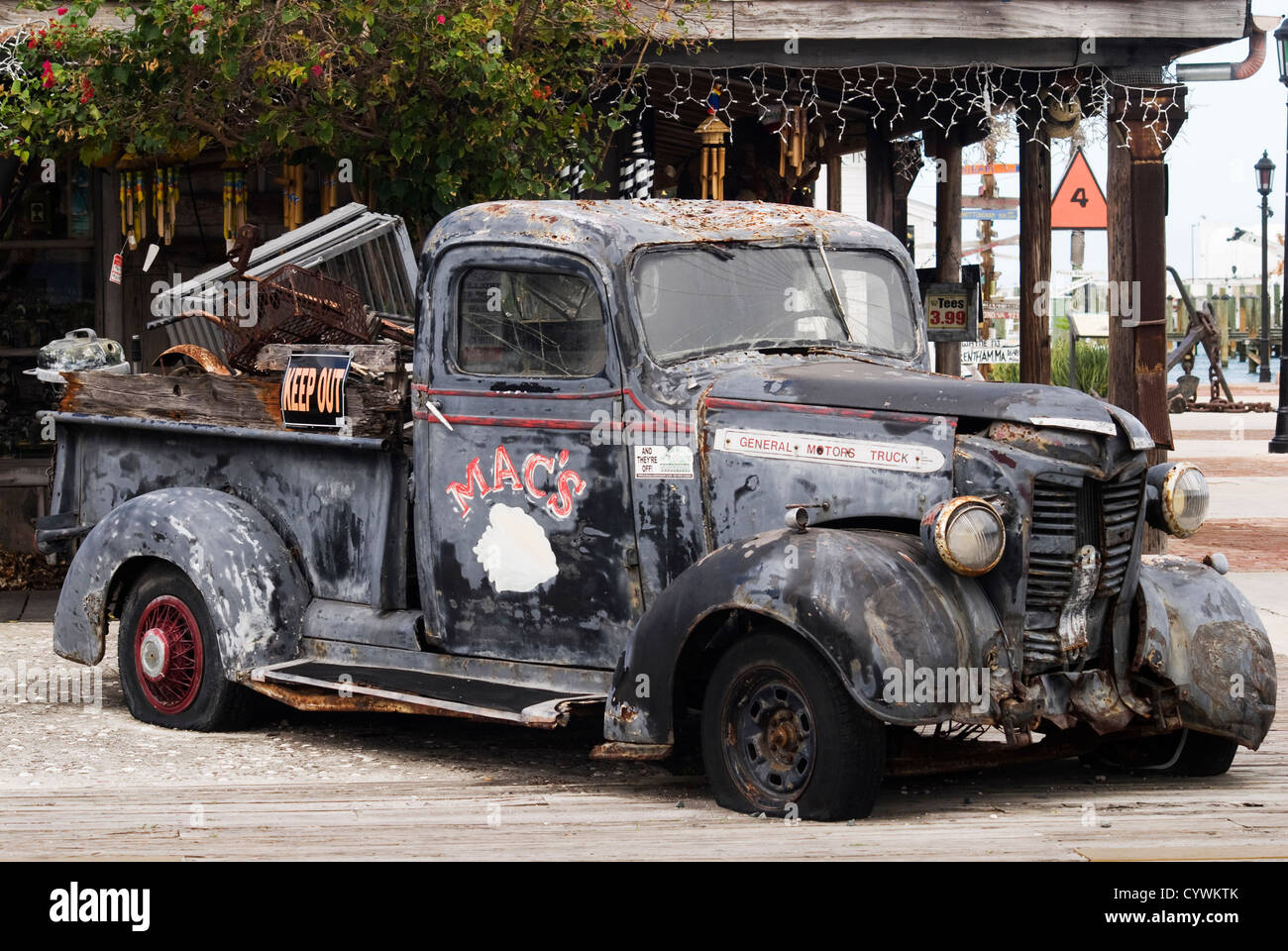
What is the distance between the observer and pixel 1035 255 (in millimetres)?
13766

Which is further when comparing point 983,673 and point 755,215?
point 755,215

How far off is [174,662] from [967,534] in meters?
3.67

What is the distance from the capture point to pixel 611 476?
6.67 metres

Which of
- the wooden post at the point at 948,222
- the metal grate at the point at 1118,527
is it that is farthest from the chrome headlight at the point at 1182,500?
the wooden post at the point at 948,222

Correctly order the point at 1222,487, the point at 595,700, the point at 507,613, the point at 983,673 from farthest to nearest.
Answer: the point at 1222,487 < the point at 507,613 < the point at 595,700 < the point at 983,673

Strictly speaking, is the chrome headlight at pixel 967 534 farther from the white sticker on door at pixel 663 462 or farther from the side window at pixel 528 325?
the side window at pixel 528 325

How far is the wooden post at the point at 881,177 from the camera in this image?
1628 cm

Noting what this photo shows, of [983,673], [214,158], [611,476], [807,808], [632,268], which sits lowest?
[807,808]

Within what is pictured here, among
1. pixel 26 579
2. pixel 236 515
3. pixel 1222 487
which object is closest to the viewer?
pixel 236 515

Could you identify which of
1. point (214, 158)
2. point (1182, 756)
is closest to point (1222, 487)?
point (214, 158)

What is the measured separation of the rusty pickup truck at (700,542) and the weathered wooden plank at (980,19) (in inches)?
165

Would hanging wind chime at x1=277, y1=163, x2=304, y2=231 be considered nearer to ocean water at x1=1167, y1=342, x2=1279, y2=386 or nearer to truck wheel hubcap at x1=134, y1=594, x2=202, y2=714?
truck wheel hubcap at x1=134, y1=594, x2=202, y2=714

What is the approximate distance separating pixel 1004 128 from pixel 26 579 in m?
7.45

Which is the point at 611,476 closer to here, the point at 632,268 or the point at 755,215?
the point at 632,268
